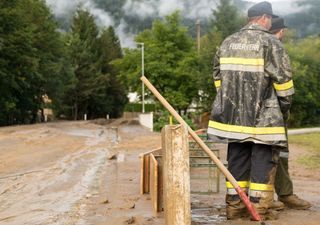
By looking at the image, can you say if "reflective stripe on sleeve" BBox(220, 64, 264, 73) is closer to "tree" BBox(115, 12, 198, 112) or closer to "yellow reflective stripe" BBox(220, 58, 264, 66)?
"yellow reflective stripe" BBox(220, 58, 264, 66)

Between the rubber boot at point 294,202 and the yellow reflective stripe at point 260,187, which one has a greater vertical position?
the yellow reflective stripe at point 260,187

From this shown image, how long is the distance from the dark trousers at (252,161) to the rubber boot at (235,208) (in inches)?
9.7

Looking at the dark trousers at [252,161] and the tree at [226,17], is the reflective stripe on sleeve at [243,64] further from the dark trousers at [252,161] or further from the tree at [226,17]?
the tree at [226,17]

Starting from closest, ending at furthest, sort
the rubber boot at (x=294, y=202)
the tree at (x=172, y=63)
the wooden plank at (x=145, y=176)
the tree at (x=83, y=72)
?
the rubber boot at (x=294, y=202), the wooden plank at (x=145, y=176), the tree at (x=172, y=63), the tree at (x=83, y=72)

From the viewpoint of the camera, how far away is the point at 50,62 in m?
53.4

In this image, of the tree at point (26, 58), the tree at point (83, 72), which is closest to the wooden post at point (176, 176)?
the tree at point (26, 58)

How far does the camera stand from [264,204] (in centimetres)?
590

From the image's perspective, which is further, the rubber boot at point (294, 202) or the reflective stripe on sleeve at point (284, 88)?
the rubber boot at point (294, 202)

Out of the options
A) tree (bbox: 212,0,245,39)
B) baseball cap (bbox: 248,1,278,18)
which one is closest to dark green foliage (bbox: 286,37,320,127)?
tree (bbox: 212,0,245,39)

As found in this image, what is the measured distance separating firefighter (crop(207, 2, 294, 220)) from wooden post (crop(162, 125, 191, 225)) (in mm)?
1011

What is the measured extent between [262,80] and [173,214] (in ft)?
5.60

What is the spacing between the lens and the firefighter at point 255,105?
5848mm

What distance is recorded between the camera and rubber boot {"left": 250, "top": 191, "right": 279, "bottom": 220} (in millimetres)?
5898

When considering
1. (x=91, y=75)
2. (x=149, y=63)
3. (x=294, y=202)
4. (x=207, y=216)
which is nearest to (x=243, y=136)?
(x=207, y=216)
